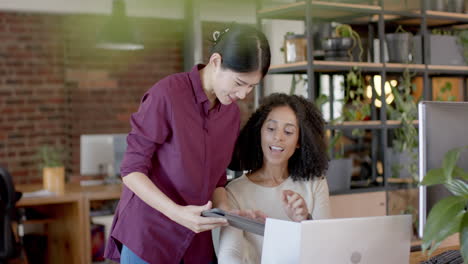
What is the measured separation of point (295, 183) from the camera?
221 cm

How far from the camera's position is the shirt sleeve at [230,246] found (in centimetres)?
182

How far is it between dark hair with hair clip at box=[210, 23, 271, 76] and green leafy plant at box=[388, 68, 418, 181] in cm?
247

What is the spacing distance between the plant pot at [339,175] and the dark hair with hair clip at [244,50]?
207cm

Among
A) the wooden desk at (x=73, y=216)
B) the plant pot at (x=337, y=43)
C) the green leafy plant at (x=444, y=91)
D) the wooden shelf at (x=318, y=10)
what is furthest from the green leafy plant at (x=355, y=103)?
the wooden desk at (x=73, y=216)

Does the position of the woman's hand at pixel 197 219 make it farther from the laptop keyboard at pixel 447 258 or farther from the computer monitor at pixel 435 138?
the laptop keyboard at pixel 447 258

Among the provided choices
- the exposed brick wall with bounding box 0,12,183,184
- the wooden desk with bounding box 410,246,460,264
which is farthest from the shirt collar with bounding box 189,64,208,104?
the exposed brick wall with bounding box 0,12,183,184

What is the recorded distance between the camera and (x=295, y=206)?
191 cm

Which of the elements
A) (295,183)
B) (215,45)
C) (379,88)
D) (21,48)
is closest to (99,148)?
(21,48)

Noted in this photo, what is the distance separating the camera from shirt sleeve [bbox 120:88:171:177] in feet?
5.73

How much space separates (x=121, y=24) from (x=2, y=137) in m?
1.64

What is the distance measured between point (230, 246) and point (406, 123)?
2.42 metres

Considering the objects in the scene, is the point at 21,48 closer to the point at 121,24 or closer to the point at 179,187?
the point at 121,24

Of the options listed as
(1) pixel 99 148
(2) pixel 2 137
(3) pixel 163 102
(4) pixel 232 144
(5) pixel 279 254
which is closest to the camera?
(5) pixel 279 254

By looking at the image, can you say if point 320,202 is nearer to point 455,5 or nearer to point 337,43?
point 337,43
